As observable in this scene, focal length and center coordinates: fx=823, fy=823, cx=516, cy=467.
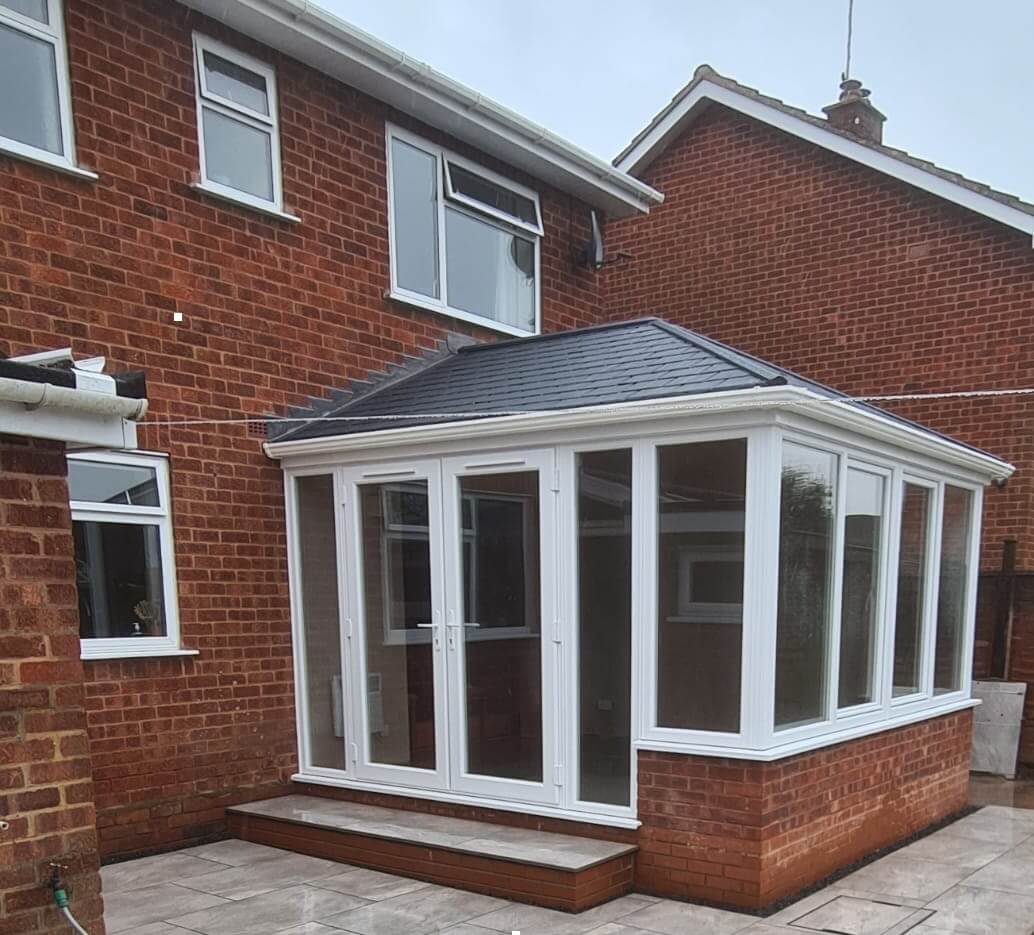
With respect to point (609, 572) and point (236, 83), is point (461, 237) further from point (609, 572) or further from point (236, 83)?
point (609, 572)

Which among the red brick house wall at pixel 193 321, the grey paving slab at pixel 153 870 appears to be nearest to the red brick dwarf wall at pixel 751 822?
the grey paving slab at pixel 153 870

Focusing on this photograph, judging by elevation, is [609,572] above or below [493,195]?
below

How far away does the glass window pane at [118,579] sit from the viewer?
4.40 metres

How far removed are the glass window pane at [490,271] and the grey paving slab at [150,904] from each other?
435cm

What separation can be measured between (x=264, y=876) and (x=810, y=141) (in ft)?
25.8

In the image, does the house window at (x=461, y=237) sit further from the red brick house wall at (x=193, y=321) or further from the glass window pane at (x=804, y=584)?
the glass window pane at (x=804, y=584)

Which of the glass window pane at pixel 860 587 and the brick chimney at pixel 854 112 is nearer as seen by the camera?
the glass window pane at pixel 860 587

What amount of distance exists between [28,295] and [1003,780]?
7.62 meters

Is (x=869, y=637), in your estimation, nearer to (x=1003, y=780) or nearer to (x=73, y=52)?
(x=1003, y=780)

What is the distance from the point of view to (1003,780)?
662cm

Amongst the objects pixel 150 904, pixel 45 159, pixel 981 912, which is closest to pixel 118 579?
pixel 150 904

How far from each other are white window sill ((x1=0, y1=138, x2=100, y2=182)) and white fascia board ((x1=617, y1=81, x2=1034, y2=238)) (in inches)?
248

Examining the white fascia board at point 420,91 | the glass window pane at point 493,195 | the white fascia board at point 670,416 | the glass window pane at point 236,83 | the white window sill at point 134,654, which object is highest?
the white fascia board at point 420,91

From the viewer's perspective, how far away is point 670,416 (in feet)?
12.5
